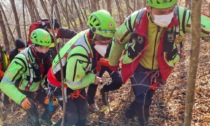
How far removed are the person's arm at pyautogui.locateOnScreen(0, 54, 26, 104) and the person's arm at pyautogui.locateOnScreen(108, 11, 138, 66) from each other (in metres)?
1.29

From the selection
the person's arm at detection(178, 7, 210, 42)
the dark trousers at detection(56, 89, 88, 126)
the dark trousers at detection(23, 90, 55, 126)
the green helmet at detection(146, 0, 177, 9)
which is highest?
the green helmet at detection(146, 0, 177, 9)

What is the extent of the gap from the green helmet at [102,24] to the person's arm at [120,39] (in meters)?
0.09

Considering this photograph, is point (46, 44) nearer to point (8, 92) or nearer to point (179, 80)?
point (8, 92)

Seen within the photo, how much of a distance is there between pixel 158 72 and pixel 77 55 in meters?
1.01

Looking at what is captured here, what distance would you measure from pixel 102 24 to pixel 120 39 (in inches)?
10.6

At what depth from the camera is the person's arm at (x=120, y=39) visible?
3.14 m

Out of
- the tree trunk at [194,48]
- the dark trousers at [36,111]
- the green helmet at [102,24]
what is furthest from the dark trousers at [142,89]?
the dark trousers at [36,111]

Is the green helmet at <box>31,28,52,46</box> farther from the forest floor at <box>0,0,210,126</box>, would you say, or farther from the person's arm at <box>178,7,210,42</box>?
the person's arm at <box>178,7,210,42</box>

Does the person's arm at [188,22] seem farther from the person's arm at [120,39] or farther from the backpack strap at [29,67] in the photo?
the backpack strap at [29,67]

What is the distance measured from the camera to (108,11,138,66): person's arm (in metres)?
Answer: 3.14

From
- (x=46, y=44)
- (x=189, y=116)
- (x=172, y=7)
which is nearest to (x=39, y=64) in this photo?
(x=46, y=44)

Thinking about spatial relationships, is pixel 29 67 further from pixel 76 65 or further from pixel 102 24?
pixel 102 24

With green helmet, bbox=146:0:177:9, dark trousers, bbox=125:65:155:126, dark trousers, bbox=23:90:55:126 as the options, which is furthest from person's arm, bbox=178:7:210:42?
dark trousers, bbox=23:90:55:126

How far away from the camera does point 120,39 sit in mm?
3262
